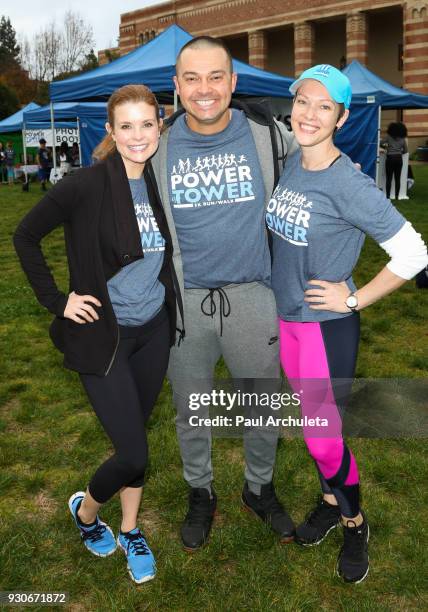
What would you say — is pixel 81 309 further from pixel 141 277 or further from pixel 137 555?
pixel 137 555

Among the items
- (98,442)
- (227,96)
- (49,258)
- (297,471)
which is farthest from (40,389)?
(49,258)

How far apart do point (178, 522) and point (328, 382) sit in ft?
3.96

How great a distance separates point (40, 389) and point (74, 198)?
2812 millimetres

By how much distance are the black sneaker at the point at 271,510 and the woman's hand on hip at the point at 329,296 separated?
46.3 inches

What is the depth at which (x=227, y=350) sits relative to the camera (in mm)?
2887

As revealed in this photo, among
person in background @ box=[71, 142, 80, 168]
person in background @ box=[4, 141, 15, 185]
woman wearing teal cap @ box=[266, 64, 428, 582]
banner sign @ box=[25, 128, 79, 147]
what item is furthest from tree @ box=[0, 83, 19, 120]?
woman wearing teal cap @ box=[266, 64, 428, 582]

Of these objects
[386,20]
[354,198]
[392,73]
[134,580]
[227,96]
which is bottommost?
[134,580]

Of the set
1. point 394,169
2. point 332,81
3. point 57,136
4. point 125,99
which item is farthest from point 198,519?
point 57,136

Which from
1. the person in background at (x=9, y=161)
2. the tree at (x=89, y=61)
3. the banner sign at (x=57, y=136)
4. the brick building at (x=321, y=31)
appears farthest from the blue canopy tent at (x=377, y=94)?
the tree at (x=89, y=61)

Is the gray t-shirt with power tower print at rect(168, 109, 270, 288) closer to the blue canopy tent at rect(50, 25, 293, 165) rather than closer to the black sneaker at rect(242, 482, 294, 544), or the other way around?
the black sneaker at rect(242, 482, 294, 544)

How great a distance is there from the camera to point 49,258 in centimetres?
989

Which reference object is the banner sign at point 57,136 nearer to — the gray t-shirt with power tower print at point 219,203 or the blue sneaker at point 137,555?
the gray t-shirt with power tower print at point 219,203

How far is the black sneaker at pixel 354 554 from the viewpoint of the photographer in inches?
108

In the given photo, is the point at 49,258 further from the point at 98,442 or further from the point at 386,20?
the point at 386,20
